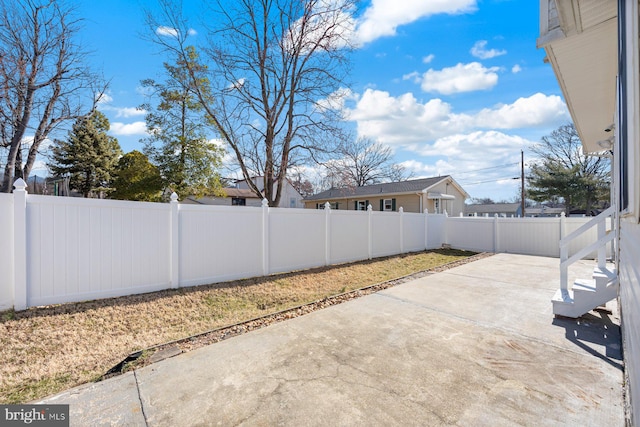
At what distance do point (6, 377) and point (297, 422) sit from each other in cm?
292

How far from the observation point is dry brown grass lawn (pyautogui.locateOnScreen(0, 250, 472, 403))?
9.40ft

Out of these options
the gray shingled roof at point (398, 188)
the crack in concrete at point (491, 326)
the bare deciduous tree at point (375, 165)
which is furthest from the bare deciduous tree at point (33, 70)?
the bare deciduous tree at point (375, 165)

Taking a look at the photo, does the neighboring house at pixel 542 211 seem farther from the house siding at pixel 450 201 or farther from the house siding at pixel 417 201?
the house siding at pixel 417 201

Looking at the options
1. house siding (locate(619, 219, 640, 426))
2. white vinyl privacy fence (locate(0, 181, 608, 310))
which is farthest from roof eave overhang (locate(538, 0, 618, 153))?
white vinyl privacy fence (locate(0, 181, 608, 310))

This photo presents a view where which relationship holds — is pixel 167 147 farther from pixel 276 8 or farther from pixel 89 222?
pixel 89 222

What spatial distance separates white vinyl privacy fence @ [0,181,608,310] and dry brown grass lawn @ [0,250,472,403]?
24cm

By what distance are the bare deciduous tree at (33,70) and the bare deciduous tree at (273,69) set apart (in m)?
2.58

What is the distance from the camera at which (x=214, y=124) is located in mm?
10305

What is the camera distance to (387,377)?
108 inches

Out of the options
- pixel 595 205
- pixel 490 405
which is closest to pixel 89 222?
pixel 490 405

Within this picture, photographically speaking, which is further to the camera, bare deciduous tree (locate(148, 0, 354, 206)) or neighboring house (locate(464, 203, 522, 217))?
neighboring house (locate(464, 203, 522, 217))

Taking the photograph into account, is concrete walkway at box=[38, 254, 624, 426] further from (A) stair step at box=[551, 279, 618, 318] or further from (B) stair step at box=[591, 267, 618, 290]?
(B) stair step at box=[591, 267, 618, 290]

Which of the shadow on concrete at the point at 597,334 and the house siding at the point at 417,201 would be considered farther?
the house siding at the point at 417,201

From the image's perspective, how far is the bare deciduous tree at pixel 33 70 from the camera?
299 inches
